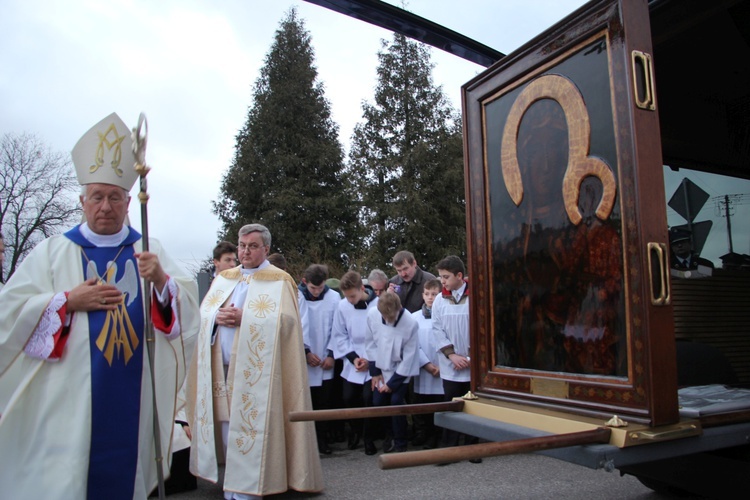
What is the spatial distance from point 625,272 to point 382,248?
2581 centimetres

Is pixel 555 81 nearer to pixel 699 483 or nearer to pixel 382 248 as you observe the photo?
pixel 699 483

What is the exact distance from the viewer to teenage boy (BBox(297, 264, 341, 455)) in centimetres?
668

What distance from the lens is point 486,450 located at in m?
1.90

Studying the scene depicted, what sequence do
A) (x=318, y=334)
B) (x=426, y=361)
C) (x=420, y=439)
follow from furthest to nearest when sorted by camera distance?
(x=318, y=334) → (x=426, y=361) → (x=420, y=439)

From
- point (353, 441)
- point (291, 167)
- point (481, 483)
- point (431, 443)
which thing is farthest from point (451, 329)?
point (291, 167)

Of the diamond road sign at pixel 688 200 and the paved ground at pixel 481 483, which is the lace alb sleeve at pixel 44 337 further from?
the diamond road sign at pixel 688 200

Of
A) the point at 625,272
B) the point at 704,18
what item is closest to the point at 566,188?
the point at 625,272

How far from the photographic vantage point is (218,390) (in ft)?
15.8

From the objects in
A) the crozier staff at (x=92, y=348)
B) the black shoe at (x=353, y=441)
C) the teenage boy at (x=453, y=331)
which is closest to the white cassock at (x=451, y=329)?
the teenage boy at (x=453, y=331)

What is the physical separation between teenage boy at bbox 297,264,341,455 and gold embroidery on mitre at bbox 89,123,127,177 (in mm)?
3864

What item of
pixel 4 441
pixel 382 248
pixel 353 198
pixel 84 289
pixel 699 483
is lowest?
pixel 699 483

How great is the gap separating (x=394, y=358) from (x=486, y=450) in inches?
163

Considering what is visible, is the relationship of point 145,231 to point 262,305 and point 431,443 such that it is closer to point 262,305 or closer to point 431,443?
point 262,305

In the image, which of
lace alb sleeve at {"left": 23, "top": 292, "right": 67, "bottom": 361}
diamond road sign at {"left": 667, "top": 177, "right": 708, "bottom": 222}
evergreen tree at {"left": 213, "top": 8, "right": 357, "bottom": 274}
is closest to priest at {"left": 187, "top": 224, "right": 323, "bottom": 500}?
lace alb sleeve at {"left": 23, "top": 292, "right": 67, "bottom": 361}
